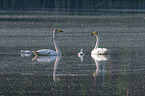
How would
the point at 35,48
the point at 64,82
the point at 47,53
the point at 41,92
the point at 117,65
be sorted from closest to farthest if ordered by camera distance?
the point at 41,92 < the point at 64,82 < the point at 117,65 < the point at 47,53 < the point at 35,48

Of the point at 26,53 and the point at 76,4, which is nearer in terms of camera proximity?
the point at 26,53

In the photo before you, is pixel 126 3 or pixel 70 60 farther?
pixel 126 3

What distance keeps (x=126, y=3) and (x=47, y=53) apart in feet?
356

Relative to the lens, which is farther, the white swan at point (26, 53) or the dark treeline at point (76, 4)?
the dark treeline at point (76, 4)

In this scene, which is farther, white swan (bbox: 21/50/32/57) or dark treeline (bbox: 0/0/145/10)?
dark treeline (bbox: 0/0/145/10)

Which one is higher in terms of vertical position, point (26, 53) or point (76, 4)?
point (26, 53)

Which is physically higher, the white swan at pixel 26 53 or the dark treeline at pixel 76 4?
the white swan at pixel 26 53

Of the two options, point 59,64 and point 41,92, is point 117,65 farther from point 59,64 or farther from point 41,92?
A: point 41,92

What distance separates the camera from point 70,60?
55.0 ft

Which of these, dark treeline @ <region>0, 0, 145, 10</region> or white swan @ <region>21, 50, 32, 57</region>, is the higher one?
white swan @ <region>21, 50, 32, 57</region>

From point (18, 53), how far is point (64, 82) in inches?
295

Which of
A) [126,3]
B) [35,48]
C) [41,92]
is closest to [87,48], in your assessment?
[35,48]

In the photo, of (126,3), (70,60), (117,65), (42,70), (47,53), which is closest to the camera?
(42,70)

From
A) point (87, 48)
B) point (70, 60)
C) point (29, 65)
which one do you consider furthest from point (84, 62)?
point (87, 48)
